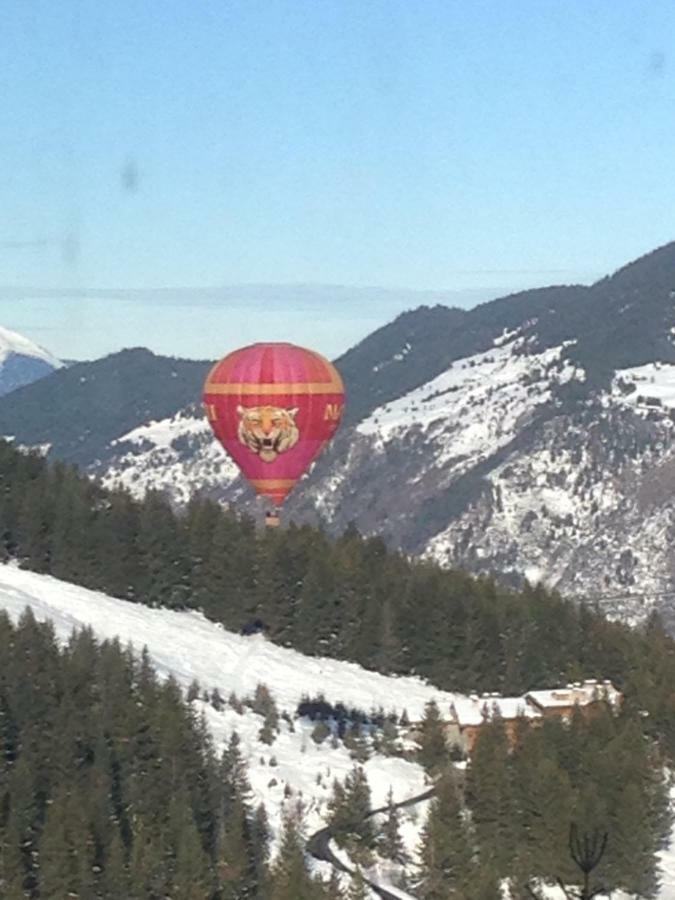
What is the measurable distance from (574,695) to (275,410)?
2332 cm

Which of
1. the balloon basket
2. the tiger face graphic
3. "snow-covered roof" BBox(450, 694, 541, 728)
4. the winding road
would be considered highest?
the tiger face graphic

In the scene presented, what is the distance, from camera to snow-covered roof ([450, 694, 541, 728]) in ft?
291

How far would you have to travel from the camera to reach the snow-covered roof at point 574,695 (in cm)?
9294

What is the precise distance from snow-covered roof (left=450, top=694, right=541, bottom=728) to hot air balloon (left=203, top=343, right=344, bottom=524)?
16.9m

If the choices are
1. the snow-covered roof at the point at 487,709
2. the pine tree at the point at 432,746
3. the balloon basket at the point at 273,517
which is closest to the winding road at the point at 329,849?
the pine tree at the point at 432,746

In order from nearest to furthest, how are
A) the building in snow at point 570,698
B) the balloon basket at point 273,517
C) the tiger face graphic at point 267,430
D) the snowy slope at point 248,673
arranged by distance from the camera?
the snowy slope at point 248,673 < the building in snow at point 570,698 < the tiger face graphic at point 267,430 < the balloon basket at point 273,517

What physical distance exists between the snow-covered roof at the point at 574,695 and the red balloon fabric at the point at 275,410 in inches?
765

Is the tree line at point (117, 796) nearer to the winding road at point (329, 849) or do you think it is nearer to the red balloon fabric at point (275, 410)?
the winding road at point (329, 849)

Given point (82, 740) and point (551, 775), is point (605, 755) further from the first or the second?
point (82, 740)

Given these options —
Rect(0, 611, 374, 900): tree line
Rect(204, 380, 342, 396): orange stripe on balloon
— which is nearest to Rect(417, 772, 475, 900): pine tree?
Rect(0, 611, 374, 900): tree line

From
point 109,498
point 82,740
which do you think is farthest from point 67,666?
point 109,498

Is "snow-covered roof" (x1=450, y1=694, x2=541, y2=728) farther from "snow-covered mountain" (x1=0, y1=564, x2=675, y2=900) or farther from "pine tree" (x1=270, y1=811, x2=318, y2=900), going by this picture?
"pine tree" (x1=270, y1=811, x2=318, y2=900)

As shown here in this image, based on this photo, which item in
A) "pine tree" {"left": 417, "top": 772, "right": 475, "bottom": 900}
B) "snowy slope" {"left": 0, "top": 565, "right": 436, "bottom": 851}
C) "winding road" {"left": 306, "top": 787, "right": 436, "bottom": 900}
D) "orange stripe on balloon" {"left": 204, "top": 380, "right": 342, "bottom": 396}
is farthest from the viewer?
"orange stripe on balloon" {"left": 204, "top": 380, "right": 342, "bottom": 396}

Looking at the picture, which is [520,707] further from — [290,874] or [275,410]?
[290,874]
